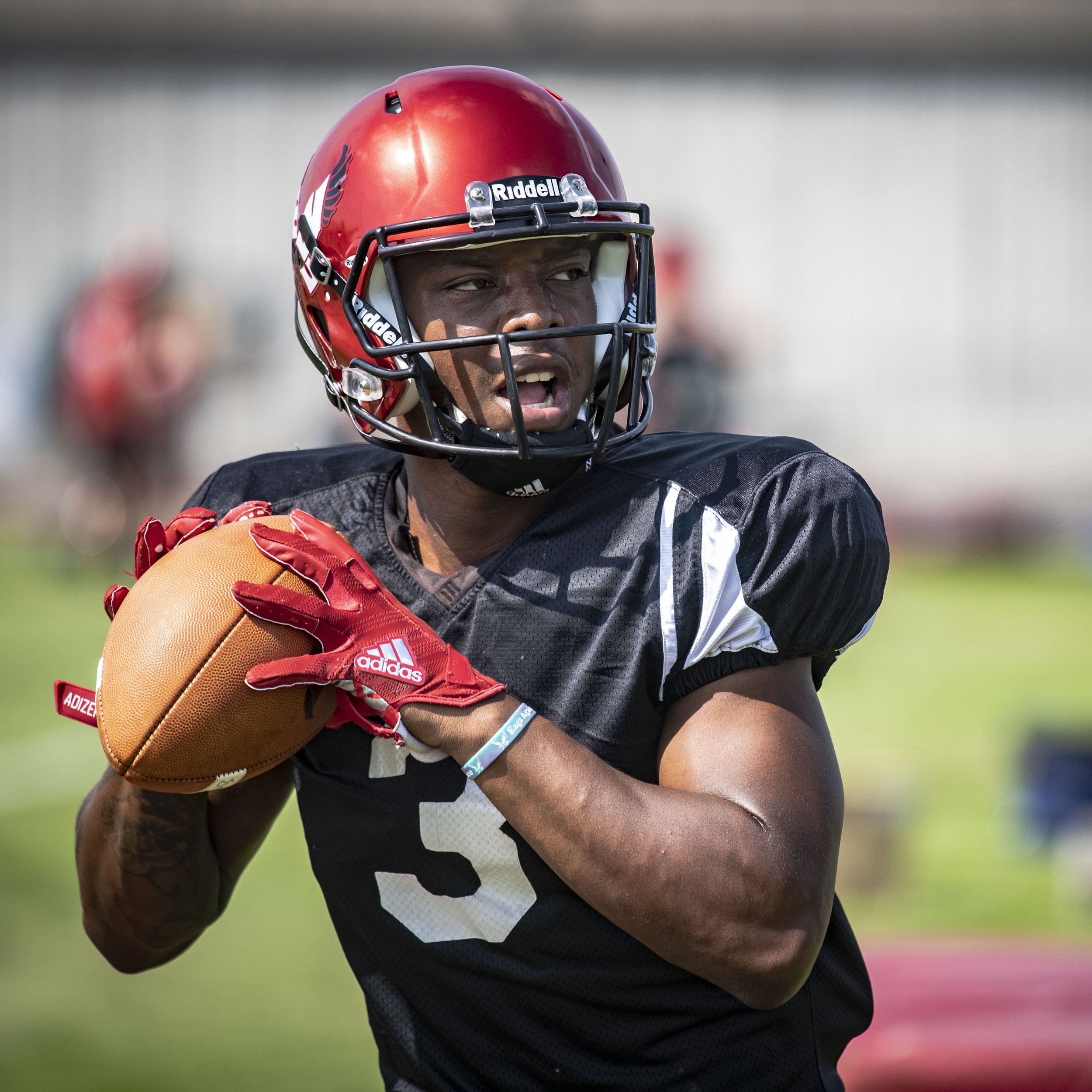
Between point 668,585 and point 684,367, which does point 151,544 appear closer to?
point 668,585

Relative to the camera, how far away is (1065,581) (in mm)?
11914

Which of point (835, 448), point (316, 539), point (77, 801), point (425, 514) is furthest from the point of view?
point (835, 448)

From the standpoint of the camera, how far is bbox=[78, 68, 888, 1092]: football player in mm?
1476

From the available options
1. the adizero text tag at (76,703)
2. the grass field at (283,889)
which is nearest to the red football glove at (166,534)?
the adizero text tag at (76,703)

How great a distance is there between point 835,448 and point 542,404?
48.1 ft

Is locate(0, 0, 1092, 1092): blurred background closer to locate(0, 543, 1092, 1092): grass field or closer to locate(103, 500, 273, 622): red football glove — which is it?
locate(0, 543, 1092, 1092): grass field

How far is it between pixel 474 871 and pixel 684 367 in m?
7.38

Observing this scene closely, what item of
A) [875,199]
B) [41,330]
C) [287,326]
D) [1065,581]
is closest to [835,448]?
[875,199]

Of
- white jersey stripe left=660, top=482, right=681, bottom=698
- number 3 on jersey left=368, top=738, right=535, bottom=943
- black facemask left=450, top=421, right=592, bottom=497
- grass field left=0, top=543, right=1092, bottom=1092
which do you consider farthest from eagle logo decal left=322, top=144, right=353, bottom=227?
grass field left=0, top=543, right=1092, bottom=1092

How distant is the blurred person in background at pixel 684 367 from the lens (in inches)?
344

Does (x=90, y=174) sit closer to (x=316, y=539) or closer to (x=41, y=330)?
(x=41, y=330)

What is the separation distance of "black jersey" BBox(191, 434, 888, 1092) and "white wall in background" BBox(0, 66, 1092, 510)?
47.4ft

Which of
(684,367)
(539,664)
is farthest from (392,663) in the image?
(684,367)

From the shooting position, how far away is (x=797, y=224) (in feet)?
55.0
